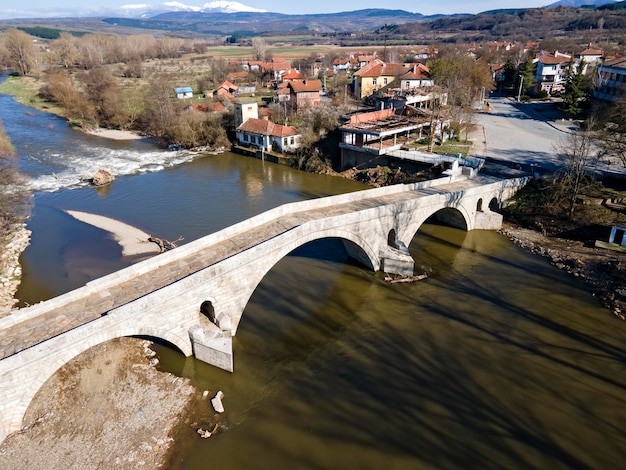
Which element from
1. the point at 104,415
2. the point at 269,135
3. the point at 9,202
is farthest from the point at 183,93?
the point at 104,415

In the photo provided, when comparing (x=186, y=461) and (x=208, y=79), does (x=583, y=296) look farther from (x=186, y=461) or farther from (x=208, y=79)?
(x=208, y=79)

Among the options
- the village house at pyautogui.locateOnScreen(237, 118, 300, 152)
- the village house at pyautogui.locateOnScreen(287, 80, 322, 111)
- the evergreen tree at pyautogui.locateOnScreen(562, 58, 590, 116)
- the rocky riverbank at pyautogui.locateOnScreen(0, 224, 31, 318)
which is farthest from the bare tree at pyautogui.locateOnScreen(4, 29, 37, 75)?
the evergreen tree at pyautogui.locateOnScreen(562, 58, 590, 116)

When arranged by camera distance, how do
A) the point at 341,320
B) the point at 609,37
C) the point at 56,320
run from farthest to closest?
the point at 609,37, the point at 341,320, the point at 56,320

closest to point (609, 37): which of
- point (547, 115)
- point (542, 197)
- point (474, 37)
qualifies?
point (474, 37)

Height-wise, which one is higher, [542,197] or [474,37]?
[474,37]

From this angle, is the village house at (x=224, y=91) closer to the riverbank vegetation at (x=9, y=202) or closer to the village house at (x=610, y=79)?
the riverbank vegetation at (x=9, y=202)

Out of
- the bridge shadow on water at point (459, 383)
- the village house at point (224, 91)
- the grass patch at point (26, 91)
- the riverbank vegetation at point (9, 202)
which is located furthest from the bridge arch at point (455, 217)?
the grass patch at point (26, 91)
